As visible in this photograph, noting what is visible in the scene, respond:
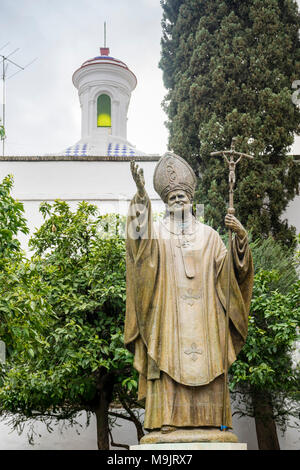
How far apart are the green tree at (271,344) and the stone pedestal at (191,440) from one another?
3828 millimetres

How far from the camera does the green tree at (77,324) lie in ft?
27.0

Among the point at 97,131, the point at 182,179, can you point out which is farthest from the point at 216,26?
the point at 182,179

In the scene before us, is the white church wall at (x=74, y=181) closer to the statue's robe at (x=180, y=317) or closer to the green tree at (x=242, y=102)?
the green tree at (x=242, y=102)

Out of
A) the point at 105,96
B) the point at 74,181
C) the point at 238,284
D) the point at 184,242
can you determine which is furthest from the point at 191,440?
the point at 105,96

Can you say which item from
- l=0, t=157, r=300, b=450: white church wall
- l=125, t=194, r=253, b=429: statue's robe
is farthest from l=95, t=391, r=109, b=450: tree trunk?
l=0, t=157, r=300, b=450: white church wall

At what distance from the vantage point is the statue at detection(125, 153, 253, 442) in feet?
14.4

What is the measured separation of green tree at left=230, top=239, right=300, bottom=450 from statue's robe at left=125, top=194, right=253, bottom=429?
3541 mm

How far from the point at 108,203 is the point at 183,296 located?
34.6ft

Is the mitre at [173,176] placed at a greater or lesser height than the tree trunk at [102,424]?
greater

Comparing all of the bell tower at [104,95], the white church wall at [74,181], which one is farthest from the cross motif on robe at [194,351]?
the bell tower at [104,95]

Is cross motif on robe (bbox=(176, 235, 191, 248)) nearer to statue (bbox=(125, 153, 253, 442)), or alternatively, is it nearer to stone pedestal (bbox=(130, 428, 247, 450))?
statue (bbox=(125, 153, 253, 442))

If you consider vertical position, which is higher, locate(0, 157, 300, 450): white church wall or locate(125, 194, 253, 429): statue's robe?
locate(0, 157, 300, 450): white church wall

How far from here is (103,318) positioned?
896 centimetres
